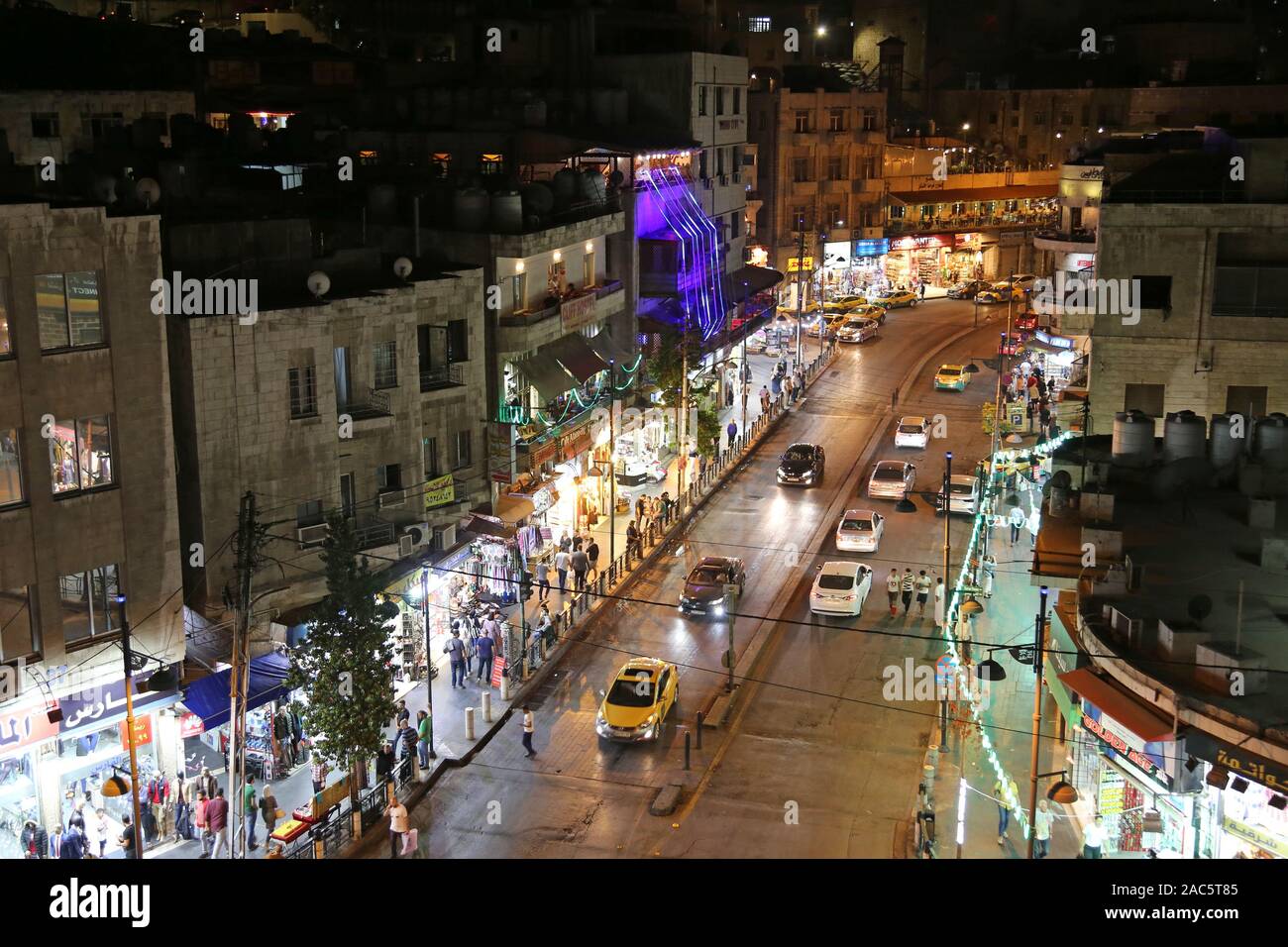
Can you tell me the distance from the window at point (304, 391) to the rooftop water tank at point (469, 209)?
12205 millimetres

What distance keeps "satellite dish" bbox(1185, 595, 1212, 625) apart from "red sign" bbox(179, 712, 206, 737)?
18871 mm

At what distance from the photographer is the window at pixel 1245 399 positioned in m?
44.0

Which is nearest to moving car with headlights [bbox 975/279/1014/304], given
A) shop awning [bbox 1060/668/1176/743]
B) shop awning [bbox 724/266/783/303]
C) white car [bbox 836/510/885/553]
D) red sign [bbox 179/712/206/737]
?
shop awning [bbox 724/266/783/303]

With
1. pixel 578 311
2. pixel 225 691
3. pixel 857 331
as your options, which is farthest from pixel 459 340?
pixel 857 331

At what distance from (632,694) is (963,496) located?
2028cm

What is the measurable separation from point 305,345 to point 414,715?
8.96 metres

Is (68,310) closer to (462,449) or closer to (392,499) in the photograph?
(392,499)

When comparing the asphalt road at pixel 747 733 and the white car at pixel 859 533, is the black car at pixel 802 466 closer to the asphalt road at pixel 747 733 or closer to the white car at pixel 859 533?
the asphalt road at pixel 747 733

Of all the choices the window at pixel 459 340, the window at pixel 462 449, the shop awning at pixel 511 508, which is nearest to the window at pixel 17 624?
the window at pixel 462 449

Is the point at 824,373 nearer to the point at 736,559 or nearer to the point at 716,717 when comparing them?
the point at 736,559

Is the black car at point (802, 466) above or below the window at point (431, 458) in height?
below

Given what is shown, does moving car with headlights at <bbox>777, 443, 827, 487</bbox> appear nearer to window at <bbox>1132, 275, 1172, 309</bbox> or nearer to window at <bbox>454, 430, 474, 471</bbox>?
window at <bbox>1132, 275, 1172, 309</bbox>

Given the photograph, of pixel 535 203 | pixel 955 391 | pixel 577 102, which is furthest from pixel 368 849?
pixel 955 391

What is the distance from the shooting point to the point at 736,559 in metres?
43.7
